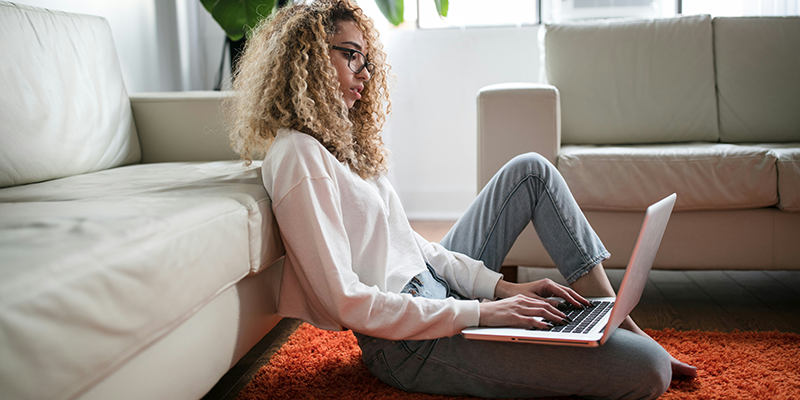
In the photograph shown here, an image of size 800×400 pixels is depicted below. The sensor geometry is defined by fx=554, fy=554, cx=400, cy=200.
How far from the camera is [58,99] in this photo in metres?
1.29

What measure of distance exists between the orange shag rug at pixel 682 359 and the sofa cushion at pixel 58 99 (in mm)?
664

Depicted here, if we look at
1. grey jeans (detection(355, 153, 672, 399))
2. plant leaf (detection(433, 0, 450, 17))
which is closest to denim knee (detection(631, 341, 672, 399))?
grey jeans (detection(355, 153, 672, 399))

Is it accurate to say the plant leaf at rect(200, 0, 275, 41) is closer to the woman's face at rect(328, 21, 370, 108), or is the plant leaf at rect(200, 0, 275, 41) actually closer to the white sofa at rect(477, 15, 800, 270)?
the white sofa at rect(477, 15, 800, 270)

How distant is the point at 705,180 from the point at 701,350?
497mm

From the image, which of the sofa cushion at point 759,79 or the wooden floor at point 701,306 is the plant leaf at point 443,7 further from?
the wooden floor at point 701,306

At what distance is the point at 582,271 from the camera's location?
1.08 meters

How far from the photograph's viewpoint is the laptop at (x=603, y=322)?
0.79 m

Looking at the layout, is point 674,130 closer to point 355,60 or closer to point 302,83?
point 355,60

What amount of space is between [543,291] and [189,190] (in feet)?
2.19

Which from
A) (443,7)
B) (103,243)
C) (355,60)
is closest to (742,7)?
(443,7)

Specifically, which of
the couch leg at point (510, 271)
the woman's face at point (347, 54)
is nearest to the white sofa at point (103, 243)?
the woman's face at point (347, 54)

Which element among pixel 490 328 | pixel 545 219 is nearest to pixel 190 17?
pixel 545 219

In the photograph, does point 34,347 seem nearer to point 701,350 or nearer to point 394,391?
point 394,391

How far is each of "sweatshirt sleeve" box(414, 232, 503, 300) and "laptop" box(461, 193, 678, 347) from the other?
7.9 inches
